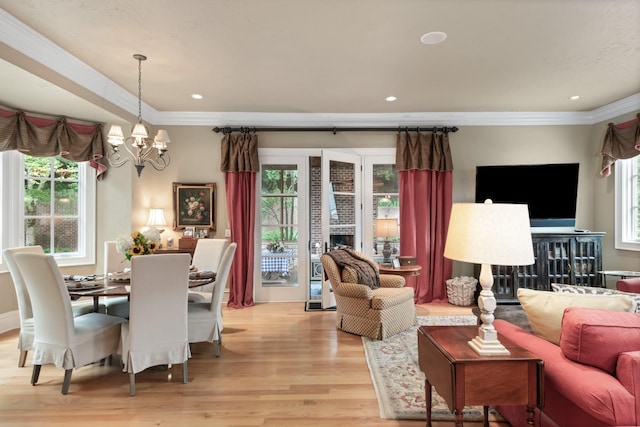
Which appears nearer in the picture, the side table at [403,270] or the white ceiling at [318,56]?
the white ceiling at [318,56]

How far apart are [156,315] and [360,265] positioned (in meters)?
2.20

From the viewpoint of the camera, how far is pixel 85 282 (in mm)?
2873

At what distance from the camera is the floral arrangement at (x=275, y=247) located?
5.14 metres

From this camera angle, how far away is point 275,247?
5145 mm

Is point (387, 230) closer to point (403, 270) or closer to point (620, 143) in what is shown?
point (403, 270)

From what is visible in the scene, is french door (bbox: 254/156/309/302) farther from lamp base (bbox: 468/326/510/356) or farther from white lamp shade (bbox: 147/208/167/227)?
lamp base (bbox: 468/326/510/356)

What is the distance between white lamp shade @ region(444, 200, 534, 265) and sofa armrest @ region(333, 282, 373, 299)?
1975 millimetres

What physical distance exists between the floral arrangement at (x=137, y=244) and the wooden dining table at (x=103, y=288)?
266 millimetres

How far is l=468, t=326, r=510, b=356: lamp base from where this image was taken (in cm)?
167

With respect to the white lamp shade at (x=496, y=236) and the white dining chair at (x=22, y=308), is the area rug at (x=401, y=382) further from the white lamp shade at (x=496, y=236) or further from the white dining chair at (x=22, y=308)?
the white dining chair at (x=22, y=308)

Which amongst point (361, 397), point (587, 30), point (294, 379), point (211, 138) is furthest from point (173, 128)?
point (587, 30)

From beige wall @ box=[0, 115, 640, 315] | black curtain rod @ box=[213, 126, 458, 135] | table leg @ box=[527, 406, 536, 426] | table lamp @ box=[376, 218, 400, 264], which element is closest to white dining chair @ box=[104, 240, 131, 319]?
beige wall @ box=[0, 115, 640, 315]

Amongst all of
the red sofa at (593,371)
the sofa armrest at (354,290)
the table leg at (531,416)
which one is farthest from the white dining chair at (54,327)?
the red sofa at (593,371)

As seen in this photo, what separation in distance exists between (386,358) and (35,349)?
9.24 ft
